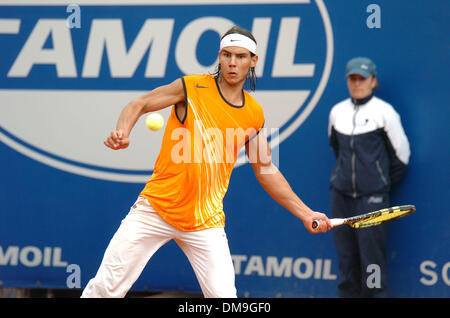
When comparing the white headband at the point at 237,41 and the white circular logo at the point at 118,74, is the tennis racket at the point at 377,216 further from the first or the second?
the white circular logo at the point at 118,74

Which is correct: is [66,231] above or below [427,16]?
below

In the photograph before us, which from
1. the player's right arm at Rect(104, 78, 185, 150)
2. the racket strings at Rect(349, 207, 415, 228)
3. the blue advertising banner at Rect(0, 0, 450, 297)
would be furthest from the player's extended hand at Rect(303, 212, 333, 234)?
the blue advertising banner at Rect(0, 0, 450, 297)

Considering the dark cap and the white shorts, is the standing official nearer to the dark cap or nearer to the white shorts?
the dark cap

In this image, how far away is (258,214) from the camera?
5695 millimetres

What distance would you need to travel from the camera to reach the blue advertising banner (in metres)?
5.45

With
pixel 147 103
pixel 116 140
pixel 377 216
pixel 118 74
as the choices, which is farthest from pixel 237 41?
pixel 118 74

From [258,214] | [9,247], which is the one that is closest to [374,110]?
[258,214]

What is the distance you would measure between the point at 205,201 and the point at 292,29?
2273 mm

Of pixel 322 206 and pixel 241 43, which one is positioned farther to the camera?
pixel 322 206

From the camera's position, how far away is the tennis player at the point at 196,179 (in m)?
3.74

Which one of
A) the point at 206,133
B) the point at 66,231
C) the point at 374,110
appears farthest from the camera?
the point at 66,231

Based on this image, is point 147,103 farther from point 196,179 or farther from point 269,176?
point 269,176

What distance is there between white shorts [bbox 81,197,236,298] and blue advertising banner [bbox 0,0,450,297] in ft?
6.21

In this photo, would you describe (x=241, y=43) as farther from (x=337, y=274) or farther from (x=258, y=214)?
(x=337, y=274)
